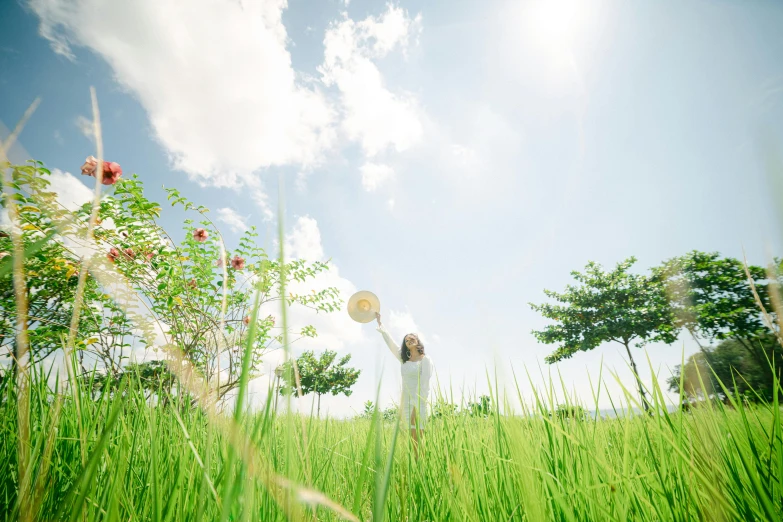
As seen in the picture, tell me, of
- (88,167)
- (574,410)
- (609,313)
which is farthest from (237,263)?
(609,313)

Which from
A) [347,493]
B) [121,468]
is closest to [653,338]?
[347,493]

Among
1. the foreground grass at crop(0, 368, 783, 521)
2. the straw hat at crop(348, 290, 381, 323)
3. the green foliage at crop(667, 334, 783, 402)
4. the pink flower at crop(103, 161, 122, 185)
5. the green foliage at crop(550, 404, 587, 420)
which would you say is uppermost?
the pink flower at crop(103, 161, 122, 185)

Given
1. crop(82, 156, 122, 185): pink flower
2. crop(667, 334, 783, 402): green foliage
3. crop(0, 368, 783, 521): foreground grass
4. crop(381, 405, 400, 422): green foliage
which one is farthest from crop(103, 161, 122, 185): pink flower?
crop(667, 334, 783, 402): green foliage

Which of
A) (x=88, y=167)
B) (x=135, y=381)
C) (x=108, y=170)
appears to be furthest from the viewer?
(x=88, y=167)

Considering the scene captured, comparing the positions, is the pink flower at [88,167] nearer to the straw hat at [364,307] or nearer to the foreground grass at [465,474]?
the foreground grass at [465,474]

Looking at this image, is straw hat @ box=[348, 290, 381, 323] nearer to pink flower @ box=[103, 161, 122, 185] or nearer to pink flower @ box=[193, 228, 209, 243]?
pink flower @ box=[193, 228, 209, 243]

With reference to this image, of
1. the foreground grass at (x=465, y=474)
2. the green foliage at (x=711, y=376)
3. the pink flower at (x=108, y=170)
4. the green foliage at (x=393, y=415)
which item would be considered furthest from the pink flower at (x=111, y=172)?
the green foliage at (x=711, y=376)

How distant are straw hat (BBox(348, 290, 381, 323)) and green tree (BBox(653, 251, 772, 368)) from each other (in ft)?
55.6

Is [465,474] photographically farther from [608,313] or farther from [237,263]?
[608,313]

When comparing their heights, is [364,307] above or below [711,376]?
above

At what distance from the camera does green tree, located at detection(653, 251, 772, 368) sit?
1623cm

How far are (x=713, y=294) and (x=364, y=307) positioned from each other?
2128 centimetres

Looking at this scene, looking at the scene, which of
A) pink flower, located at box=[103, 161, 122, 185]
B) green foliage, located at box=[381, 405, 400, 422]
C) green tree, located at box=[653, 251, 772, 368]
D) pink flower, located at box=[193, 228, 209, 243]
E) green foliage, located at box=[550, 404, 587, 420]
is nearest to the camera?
green foliage, located at box=[381, 405, 400, 422]

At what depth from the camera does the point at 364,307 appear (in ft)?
18.8
